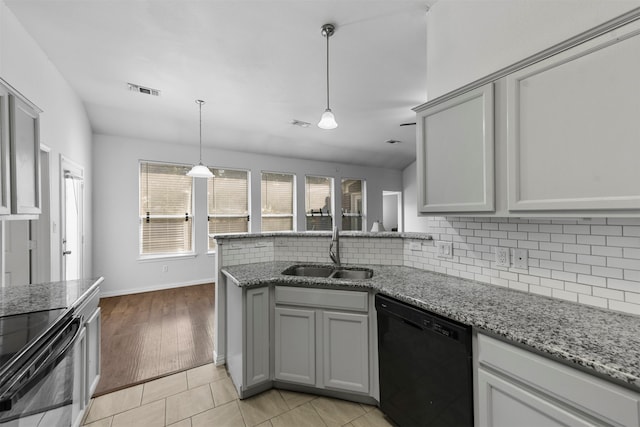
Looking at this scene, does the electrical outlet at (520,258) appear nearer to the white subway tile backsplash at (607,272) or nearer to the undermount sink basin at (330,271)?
the white subway tile backsplash at (607,272)

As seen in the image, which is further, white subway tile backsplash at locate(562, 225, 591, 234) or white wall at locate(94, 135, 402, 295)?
white wall at locate(94, 135, 402, 295)

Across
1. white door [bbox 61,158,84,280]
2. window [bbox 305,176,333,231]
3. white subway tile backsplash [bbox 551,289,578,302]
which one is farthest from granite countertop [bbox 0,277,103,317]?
window [bbox 305,176,333,231]

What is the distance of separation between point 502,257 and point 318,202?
5419 millimetres

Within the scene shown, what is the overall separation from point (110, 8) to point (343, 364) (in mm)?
3164

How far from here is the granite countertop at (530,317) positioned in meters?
0.93

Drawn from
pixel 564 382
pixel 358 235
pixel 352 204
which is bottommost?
pixel 564 382

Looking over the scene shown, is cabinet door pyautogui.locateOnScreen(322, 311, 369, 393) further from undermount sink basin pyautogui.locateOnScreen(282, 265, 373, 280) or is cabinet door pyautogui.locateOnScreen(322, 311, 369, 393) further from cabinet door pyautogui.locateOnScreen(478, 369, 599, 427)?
cabinet door pyautogui.locateOnScreen(478, 369, 599, 427)

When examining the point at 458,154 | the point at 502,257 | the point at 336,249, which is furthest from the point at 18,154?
the point at 502,257

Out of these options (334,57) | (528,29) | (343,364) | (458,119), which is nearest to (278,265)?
(343,364)

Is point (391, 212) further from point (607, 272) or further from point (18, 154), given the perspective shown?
point (18, 154)

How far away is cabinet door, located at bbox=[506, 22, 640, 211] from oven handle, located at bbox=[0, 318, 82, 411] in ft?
7.05

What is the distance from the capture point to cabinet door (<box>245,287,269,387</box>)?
1984 millimetres

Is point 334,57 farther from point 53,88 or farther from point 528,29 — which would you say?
point 53,88

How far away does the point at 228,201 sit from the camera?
5.70 metres
